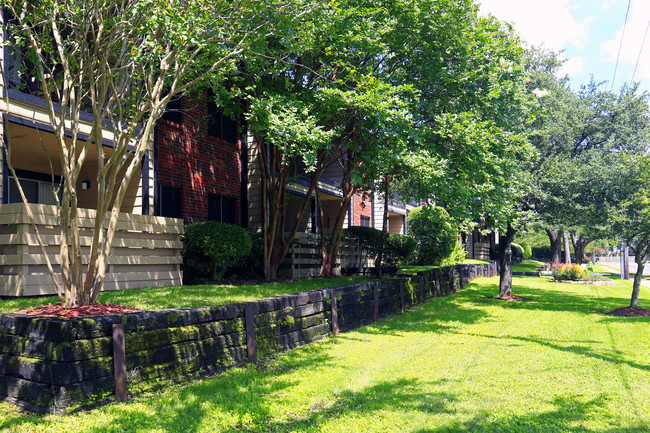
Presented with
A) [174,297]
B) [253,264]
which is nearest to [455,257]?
[253,264]

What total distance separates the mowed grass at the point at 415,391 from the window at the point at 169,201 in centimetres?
665

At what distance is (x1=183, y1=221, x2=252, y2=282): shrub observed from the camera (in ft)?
40.3

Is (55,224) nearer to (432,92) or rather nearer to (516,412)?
(516,412)

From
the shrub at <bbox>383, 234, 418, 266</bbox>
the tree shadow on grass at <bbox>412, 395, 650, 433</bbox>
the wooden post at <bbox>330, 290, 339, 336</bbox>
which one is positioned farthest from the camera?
the shrub at <bbox>383, 234, 418, 266</bbox>

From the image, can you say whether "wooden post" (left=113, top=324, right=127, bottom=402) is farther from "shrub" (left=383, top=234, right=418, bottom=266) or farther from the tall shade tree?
"shrub" (left=383, top=234, right=418, bottom=266)

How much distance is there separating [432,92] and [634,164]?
7020 mm

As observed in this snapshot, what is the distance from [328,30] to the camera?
418 inches

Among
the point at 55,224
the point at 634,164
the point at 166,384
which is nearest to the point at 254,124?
the point at 55,224

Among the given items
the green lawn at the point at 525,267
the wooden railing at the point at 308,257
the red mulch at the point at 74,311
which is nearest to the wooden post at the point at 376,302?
the wooden railing at the point at 308,257

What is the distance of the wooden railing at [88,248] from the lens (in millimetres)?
8789

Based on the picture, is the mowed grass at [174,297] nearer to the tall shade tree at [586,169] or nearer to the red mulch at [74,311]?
the red mulch at [74,311]

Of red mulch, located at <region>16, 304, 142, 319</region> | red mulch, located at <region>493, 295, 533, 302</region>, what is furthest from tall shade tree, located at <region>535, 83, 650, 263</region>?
red mulch, located at <region>16, 304, 142, 319</region>

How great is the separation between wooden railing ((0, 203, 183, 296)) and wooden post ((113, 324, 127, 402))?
14.3 feet

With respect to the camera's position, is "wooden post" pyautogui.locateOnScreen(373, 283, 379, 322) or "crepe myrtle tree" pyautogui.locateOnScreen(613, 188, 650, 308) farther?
"crepe myrtle tree" pyautogui.locateOnScreen(613, 188, 650, 308)
